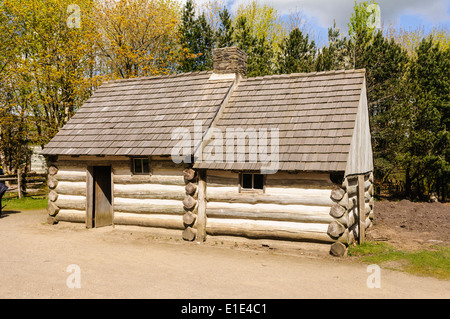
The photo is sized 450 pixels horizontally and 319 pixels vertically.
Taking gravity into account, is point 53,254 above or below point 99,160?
below

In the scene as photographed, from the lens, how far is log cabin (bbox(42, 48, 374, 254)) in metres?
9.59

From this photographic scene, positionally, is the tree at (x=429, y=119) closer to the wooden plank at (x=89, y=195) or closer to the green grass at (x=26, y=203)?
the wooden plank at (x=89, y=195)

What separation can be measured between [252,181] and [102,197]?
18.8ft

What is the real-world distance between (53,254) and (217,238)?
4.14 metres

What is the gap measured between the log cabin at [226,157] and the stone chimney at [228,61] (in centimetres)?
3

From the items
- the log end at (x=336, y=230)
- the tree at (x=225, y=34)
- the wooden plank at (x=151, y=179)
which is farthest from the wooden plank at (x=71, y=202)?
the tree at (x=225, y=34)

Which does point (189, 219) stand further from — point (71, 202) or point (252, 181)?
point (71, 202)

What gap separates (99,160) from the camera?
1230cm

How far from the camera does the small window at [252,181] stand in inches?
402

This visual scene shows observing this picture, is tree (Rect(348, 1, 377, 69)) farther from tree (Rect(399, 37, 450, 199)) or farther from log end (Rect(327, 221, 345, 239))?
log end (Rect(327, 221, 345, 239))

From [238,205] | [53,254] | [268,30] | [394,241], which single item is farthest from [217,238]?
[268,30]

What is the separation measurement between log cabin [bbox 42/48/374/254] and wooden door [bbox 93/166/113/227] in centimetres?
4

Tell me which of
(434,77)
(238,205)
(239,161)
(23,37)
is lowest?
(238,205)
